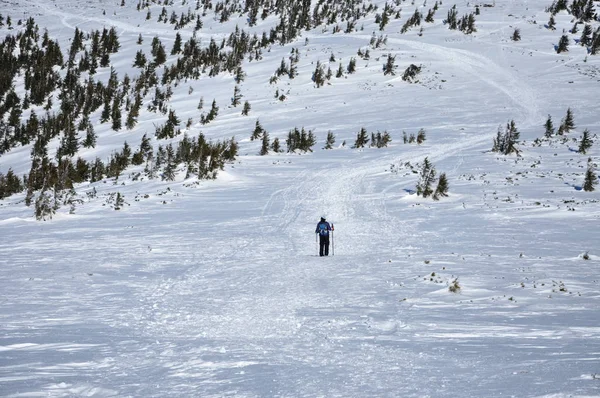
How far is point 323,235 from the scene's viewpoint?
13.1 meters

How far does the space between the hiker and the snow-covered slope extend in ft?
0.95

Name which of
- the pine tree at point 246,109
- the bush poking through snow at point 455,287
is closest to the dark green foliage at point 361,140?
the pine tree at point 246,109

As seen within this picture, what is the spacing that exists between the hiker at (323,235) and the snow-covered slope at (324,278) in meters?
0.29

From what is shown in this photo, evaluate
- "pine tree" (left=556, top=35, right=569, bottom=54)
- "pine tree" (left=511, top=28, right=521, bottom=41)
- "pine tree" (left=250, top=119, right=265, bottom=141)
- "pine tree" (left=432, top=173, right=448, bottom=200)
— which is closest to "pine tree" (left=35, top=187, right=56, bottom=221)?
"pine tree" (left=432, top=173, right=448, bottom=200)

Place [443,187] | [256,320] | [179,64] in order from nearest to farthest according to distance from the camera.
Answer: [256,320], [443,187], [179,64]

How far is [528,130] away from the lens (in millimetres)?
33000

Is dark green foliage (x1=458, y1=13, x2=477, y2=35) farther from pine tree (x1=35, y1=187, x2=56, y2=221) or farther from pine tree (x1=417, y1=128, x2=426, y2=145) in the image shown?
pine tree (x1=35, y1=187, x2=56, y2=221)

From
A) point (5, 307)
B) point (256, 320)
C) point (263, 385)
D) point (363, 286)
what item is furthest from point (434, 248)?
point (5, 307)

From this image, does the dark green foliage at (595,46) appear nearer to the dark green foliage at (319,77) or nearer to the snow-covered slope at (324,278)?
the snow-covered slope at (324,278)

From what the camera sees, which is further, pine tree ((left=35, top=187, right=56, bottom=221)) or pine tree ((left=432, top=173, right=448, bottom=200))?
pine tree ((left=432, top=173, right=448, bottom=200))

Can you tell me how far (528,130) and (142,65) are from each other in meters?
46.8

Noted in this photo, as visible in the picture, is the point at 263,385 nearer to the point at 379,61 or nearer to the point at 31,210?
the point at 31,210

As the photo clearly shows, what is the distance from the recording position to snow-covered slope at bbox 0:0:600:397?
5.67m

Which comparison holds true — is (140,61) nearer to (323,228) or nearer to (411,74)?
(411,74)
